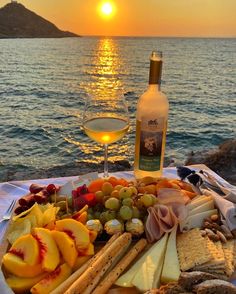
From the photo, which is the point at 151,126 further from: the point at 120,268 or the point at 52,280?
the point at 52,280

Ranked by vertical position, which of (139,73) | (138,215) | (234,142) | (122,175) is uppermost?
(138,215)

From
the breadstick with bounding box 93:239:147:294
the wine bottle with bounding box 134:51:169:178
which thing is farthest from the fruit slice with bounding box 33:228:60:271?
the wine bottle with bounding box 134:51:169:178

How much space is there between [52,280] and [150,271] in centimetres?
32

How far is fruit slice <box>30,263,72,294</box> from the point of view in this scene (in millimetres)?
1113

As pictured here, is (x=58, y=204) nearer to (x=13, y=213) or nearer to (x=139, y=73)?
(x=13, y=213)

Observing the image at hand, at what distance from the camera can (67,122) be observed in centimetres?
1334

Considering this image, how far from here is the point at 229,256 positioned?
1.34 meters

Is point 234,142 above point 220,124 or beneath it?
above

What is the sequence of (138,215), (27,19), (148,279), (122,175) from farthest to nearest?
(27,19) → (122,175) → (138,215) → (148,279)

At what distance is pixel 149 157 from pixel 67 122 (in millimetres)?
11705

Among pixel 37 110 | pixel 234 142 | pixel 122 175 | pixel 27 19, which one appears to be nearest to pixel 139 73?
pixel 37 110

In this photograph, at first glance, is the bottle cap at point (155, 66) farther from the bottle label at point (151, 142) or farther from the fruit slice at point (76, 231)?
the fruit slice at point (76, 231)

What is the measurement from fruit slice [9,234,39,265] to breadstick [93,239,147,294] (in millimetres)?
217

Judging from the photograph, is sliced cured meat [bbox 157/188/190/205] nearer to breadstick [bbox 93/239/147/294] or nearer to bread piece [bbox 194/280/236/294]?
breadstick [bbox 93/239/147/294]
